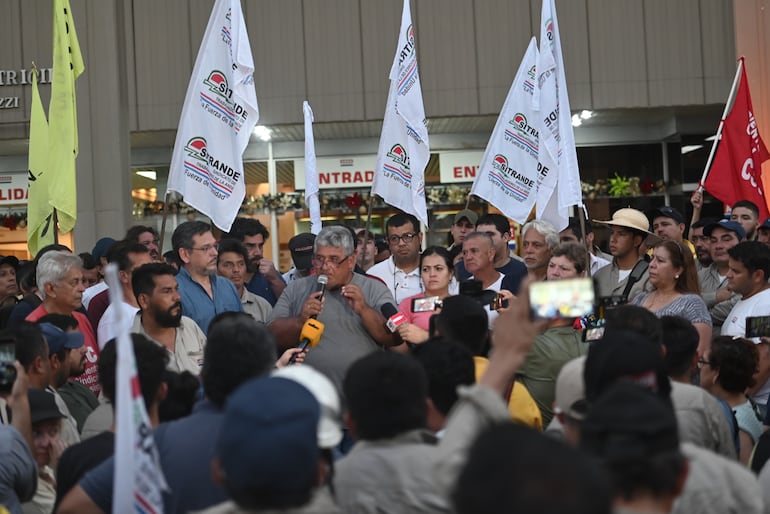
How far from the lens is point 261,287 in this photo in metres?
9.63

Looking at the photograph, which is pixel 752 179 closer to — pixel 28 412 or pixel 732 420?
pixel 732 420

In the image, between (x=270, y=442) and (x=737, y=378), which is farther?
(x=737, y=378)

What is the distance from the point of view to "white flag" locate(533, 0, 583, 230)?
9633 mm

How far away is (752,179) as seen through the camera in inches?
455

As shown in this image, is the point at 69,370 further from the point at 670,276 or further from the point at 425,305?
the point at 670,276

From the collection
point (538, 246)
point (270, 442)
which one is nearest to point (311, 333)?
point (538, 246)

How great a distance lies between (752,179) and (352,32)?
7565 millimetres

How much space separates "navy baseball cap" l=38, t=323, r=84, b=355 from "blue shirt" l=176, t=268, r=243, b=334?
1526 mm

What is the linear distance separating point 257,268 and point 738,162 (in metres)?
Answer: 5.53

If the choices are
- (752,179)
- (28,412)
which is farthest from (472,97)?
(28,412)

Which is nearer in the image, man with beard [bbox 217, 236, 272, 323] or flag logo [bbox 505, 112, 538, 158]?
man with beard [bbox 217, 236, 272, 323]

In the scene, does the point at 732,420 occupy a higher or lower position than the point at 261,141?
lower

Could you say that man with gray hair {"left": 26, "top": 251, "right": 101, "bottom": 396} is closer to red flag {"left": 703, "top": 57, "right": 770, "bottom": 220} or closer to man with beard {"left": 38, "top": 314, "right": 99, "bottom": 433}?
man with beard {"left": 38, "top": 314, "right": 99, "bottom": 433}

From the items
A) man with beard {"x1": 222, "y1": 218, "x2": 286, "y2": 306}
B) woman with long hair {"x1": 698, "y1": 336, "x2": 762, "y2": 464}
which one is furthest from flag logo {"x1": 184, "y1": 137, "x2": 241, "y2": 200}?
woman with long hair {"x1": 698, "y1": 336, "x2": 762, "y2": 464}
